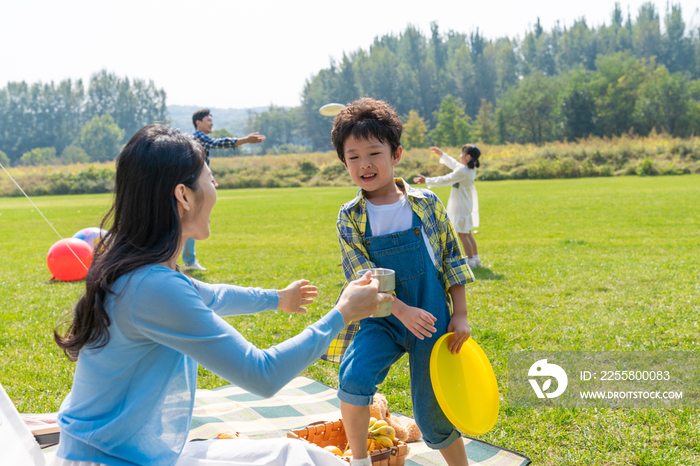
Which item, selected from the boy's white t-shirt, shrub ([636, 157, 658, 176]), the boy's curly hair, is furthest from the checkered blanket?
shrub ([636, 157, 658, 176])

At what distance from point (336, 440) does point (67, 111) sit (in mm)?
92842

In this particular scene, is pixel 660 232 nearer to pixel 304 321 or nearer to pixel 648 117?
pixel 304 321

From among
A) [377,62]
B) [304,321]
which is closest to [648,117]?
[377,62]

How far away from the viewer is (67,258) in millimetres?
8141

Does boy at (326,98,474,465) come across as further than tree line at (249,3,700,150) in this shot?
No

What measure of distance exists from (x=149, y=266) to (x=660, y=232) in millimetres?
11913

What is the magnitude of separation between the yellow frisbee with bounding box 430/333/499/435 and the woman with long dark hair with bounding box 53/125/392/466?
826mm

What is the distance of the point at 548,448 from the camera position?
9.79ft

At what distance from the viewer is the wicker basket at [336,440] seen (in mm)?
2592

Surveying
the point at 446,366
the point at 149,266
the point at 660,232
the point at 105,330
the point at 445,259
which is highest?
the point at 149,266

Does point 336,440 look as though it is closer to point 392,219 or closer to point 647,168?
point 392,219

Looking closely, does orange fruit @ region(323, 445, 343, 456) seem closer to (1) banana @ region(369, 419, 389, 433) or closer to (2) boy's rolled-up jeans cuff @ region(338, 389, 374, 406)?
(1) banana @ region(369, 419, 389, 433)

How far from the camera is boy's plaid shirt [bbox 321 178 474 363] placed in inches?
103

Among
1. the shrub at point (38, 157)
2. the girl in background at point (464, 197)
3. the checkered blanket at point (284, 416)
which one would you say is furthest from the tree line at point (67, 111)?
the checkered blanket at point (284, 416)
